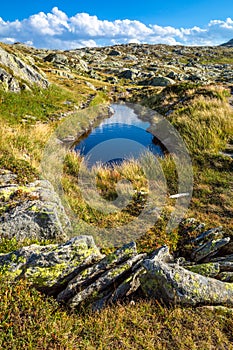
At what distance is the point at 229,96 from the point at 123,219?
70.8ft

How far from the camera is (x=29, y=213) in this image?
25.3ft

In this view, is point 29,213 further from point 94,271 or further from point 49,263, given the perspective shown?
point 94,271

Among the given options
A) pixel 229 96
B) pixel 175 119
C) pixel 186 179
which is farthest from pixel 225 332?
pixel 229 96

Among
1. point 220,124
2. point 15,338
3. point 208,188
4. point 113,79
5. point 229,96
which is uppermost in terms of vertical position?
point 113,79

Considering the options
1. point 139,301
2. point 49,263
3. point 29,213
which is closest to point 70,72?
point 29,213

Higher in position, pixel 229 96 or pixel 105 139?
pixel 229 96

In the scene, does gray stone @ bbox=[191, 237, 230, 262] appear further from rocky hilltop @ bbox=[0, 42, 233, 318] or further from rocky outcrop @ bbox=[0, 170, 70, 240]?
rocky outcrop @ bbox=[0, 170, 70, 240]

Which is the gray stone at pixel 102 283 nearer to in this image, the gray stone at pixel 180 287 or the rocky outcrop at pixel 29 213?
the gray stone at pixel 180 287

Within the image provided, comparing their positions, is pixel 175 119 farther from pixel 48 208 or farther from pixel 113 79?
pixel 113 79

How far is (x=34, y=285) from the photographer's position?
→ 582 cm

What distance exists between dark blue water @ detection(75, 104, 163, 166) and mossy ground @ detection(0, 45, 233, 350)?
3059 millimetres

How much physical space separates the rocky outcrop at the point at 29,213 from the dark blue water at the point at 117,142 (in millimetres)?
8995

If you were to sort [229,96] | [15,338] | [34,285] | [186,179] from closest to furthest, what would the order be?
1. [15,338]
2. [34,285]
3. [186,179]
4. [229,96]

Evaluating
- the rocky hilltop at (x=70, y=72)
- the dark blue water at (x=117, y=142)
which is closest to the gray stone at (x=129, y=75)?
the rocky hilltop at (x=70, y=72)
